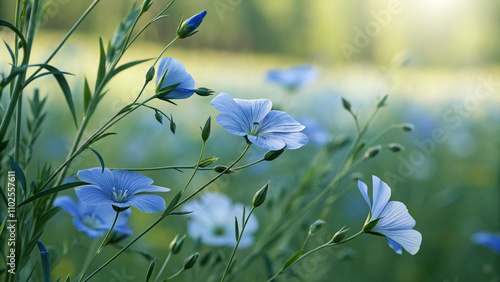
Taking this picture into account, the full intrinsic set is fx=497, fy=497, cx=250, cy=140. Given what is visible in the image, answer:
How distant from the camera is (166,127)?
233 centimetres

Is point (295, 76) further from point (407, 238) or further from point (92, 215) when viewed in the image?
point (407, 238)

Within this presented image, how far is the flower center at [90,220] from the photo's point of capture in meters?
0.60

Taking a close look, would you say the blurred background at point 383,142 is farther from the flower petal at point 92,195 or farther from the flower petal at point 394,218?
the flower petal at point 394,218

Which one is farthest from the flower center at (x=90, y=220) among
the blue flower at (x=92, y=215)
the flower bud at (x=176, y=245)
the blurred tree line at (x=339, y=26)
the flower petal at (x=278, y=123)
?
the blurred tree line at (x=339, y=26)

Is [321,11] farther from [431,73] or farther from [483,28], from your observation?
[483,28]

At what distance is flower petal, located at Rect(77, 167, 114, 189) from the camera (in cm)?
38

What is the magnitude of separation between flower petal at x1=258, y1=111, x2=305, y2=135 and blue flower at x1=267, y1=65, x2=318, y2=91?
31.4 inches

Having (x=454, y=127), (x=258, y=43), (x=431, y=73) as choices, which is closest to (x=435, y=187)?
(x=454, y=127)

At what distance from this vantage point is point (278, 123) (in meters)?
0.45

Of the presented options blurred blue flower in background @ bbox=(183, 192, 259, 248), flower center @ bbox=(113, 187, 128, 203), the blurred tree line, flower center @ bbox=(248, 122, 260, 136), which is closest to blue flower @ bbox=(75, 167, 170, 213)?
flower center @ bbox=(113, 187, 128, 203)

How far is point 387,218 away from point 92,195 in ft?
0.84

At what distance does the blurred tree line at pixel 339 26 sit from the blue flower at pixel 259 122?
25.8 inches

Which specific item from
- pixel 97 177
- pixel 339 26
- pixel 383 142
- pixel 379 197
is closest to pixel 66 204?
pixel 97 177

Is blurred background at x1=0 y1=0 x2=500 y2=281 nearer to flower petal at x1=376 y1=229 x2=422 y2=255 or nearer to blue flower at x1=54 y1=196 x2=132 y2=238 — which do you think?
blue flower at x1=54 y1=196 x2=132 y2=238
